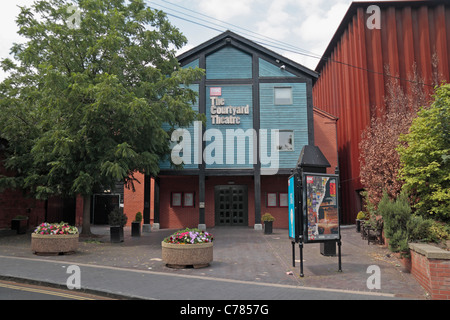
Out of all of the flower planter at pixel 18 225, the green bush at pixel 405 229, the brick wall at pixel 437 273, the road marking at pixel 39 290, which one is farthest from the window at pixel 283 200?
the road marking at pixel 39 290

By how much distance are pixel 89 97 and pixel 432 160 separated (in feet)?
42.3

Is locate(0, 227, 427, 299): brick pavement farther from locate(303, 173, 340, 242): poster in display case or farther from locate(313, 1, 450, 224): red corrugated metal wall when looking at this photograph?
locate(313, 1, 450, 224): red corrugated metal wall

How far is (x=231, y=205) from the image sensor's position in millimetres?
24797

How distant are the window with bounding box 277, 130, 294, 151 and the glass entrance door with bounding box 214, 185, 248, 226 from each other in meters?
4.51

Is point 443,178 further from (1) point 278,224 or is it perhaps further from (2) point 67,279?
(1) point 278,224

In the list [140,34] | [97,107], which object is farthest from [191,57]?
[97,107]

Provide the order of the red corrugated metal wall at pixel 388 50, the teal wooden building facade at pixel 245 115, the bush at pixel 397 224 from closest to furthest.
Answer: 1. the bush at pixel 397 224
2. the teal wooden building facade at pixel 245 115
3. the red corrugated metal wall at pixel 388 50

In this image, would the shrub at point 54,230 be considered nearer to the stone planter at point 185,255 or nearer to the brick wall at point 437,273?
the stone planter at point 185,255

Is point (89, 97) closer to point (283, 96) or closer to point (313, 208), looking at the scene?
point (313, 208)

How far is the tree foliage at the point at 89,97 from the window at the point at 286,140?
21.1 ft

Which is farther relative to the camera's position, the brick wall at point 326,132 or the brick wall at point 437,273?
the brick wall at point 326,132

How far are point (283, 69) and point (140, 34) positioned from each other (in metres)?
9.52

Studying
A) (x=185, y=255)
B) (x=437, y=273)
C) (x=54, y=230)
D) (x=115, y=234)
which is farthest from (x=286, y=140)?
(x=437, y=273)

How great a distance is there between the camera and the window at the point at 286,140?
22.0m
